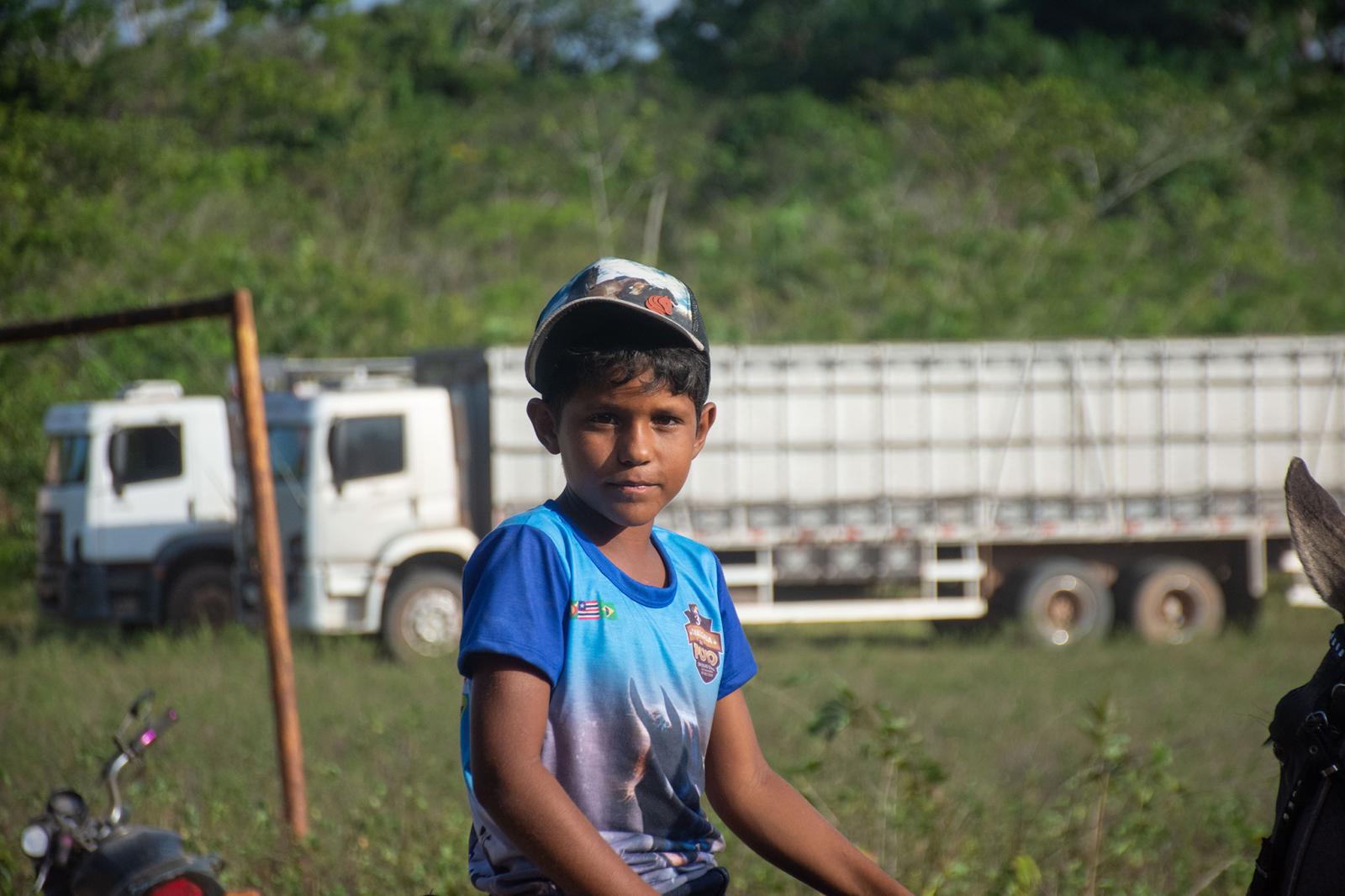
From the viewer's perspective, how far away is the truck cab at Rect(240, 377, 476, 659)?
11.6 meters

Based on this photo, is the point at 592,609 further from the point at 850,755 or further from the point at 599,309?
the point at 850,755

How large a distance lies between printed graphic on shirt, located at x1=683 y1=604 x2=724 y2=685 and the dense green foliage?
1178cm

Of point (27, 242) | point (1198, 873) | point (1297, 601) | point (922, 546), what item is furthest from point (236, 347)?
Answer: point (27, 242)

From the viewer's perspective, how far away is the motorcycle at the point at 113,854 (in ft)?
10.2

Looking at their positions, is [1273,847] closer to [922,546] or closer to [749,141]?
[922,546]

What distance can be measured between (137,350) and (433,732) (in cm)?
964

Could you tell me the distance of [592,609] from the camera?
5.82ft

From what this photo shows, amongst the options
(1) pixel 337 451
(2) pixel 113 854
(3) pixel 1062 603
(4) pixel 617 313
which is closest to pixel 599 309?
(4) pixel 617 313

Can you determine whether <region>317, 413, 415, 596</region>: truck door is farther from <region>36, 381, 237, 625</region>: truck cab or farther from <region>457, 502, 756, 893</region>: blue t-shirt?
<region>457, 502, 756, 893</region>: blue t-shirt

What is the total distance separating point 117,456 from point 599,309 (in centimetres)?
1120

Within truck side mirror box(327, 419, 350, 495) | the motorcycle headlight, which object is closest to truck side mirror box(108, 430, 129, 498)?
truck side mirror box(327, 419, 350, 495)

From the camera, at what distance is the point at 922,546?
12.9 m

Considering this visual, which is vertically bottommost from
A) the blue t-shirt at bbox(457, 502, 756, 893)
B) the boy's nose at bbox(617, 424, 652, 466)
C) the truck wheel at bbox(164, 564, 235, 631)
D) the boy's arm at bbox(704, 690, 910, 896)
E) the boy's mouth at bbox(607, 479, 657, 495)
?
the truck wheel at bbox(164, 564, 235, 631)

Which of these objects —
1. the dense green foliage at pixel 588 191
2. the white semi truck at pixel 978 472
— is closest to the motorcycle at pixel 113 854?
the white semi truck at pixel 978 472
